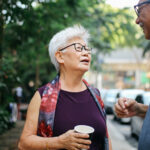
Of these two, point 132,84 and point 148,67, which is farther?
point 132,84

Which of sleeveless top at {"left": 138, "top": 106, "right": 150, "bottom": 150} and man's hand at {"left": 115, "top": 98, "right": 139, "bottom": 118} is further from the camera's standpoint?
man's hand at {"left": 115, "top": 98, "right": 139, "bottom": 118}

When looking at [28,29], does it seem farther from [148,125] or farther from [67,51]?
[148,125]


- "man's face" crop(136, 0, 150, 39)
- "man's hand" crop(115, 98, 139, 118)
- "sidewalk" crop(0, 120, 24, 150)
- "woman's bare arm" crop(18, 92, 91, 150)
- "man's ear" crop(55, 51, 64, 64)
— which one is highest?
"man's face" crop(136, 0, 150, 39)

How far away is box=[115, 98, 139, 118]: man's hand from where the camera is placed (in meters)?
2.33

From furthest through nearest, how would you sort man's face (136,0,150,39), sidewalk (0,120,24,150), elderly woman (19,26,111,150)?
sidewalk (0,120,24,150), elderly woman (19,26,111,150), man's face (136,0,150,39)

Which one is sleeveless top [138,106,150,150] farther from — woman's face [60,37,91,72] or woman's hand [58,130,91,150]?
woman's face [60,37,91,72]

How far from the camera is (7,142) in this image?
8.12 m

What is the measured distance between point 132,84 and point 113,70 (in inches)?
186

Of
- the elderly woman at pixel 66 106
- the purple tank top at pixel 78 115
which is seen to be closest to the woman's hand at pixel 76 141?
the elderly woman at pixel 66 106

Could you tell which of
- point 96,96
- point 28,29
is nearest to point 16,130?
point 28,29

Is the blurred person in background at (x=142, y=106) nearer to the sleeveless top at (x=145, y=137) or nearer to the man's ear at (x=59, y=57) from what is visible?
the sleeveless top at (x=145, y=137)

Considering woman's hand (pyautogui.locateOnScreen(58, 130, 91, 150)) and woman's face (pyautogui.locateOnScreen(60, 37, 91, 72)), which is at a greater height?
woman's face (pyautogui.locateOnScreen(60, 37, 91, 72))

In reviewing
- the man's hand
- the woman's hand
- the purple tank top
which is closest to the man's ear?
the purple tank top

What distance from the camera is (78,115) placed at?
7.67 ft
